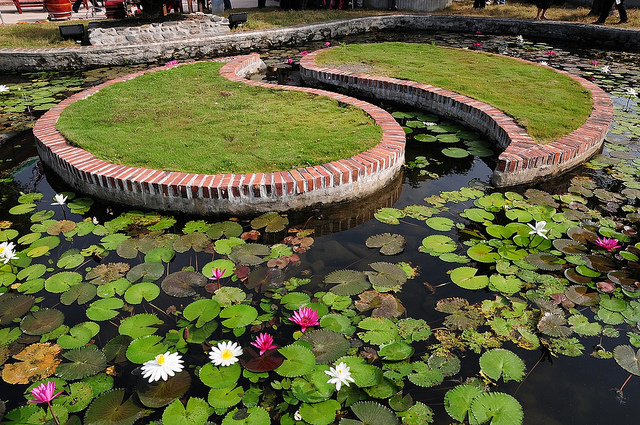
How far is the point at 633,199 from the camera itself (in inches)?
130

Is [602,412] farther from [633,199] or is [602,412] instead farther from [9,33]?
[9,33]

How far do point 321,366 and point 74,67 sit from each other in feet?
25.5

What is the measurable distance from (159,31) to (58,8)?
5.08m

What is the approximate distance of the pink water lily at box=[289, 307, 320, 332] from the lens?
2080 millimetres

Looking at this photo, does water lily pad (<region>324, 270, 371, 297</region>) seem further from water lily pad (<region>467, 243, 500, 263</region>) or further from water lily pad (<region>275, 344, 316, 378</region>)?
water lily pad (<region>467, 243, 500, 263</region>)

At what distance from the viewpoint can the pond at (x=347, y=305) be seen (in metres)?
1.84

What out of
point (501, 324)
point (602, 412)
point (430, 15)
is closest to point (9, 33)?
point (430, 15)

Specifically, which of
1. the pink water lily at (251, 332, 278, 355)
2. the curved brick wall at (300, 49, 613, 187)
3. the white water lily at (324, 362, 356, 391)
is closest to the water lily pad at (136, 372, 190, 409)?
the pink water lily at (251, 332, 278, 355)

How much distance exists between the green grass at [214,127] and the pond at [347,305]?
49cm

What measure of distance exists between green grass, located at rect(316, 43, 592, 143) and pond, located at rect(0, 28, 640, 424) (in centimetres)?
74

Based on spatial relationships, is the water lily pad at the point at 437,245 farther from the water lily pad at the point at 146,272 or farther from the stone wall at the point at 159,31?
the stone wall at the point at 159,31

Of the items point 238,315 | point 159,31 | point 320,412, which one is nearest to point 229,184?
point 238,315

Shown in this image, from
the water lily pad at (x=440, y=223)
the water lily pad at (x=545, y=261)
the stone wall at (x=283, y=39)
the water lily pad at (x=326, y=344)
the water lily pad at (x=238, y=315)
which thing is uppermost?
the stone wall at (x=283, y=39)

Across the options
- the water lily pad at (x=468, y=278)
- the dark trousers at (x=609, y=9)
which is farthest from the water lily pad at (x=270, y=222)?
the dark trousers at (x=609, y=9)
